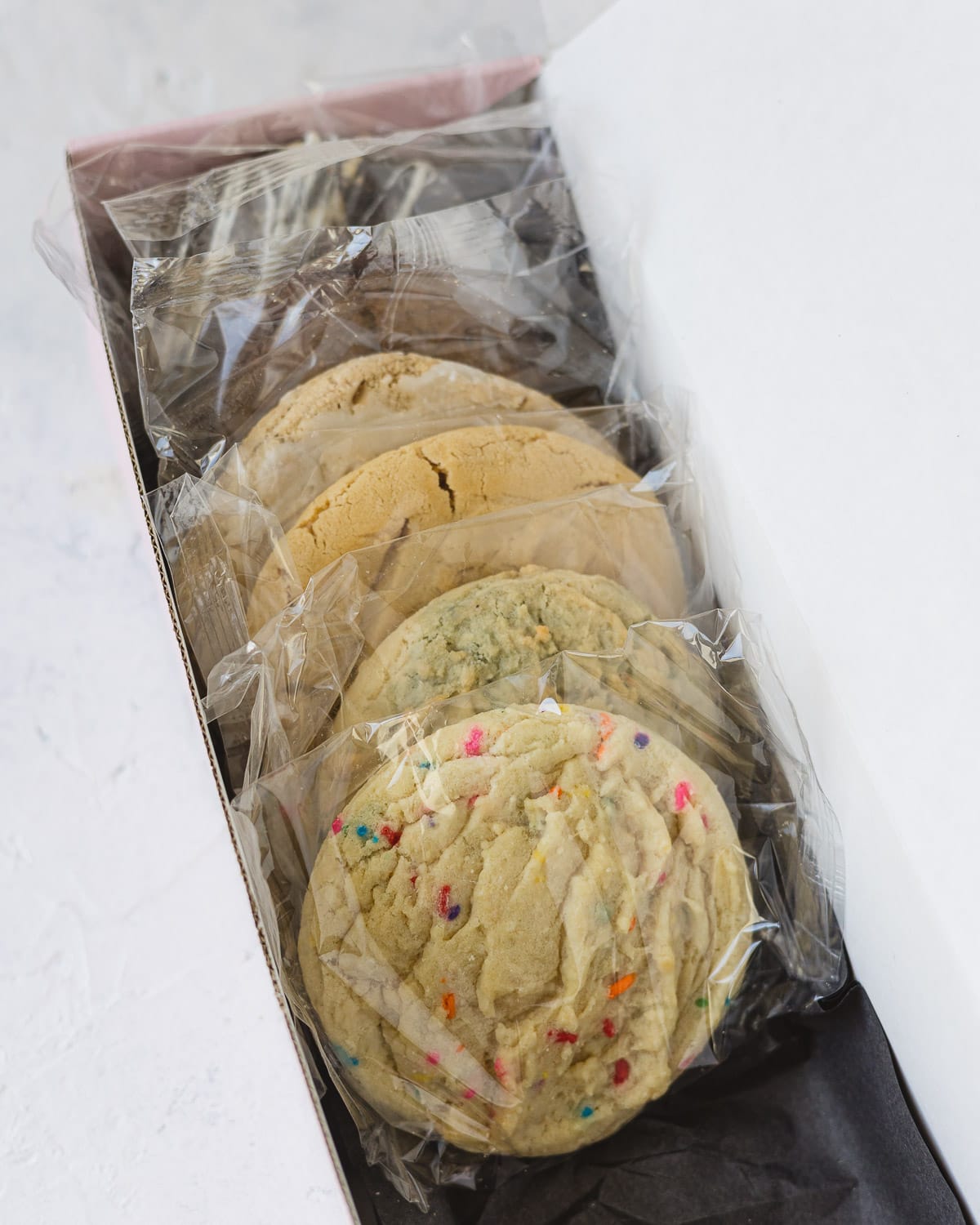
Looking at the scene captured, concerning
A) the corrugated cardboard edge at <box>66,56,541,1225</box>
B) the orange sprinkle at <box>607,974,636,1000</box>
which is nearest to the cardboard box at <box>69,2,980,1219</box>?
the corrugated cardboard edge at <box>66,56,541,1225</box>

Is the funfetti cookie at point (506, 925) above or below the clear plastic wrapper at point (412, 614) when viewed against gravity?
below

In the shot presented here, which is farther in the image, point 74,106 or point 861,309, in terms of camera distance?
point 74,106

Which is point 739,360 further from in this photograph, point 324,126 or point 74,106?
point 74,106

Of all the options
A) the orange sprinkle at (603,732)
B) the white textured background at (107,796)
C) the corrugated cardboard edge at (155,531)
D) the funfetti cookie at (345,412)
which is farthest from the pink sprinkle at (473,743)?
the white textured background at (107,796)

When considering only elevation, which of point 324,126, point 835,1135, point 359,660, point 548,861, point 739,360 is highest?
point 324,126

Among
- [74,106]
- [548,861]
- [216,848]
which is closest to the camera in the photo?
[548,861]

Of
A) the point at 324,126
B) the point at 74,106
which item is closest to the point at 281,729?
the point at 324,126

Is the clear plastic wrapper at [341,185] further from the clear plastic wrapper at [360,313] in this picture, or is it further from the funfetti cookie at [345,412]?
the funfetti cookie at [345,412]
